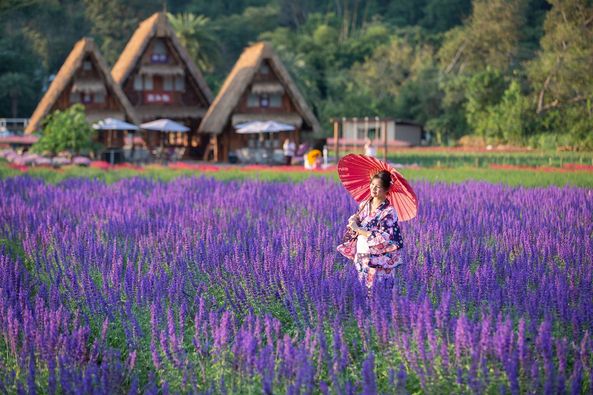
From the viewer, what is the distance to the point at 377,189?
509 cm

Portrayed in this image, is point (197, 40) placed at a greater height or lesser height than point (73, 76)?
greater

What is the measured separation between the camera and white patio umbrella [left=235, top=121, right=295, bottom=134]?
82.8 ft

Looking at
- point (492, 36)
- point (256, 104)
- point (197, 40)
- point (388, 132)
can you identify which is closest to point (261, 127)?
point (256, 104)

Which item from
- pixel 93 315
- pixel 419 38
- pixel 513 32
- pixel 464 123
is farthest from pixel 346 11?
pixel 93 315

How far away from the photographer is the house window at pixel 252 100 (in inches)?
1080

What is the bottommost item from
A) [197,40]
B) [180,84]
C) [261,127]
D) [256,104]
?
[261,127]

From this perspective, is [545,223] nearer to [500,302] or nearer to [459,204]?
[459,204]

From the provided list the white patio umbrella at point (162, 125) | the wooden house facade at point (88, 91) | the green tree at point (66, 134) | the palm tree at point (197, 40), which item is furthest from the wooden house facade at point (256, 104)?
the palm tree at point (197, 40)

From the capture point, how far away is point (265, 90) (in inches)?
1056

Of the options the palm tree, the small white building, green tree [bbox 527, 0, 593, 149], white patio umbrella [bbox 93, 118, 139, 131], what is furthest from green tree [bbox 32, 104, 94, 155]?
the small white building

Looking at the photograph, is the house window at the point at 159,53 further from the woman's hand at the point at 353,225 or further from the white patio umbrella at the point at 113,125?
the woman's hand at the point at 353,225

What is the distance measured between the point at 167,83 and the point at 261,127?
17.4ft

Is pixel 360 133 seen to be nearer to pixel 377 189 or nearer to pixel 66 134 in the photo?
pixel 66 134

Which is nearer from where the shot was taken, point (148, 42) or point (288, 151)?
point (288, 151)
